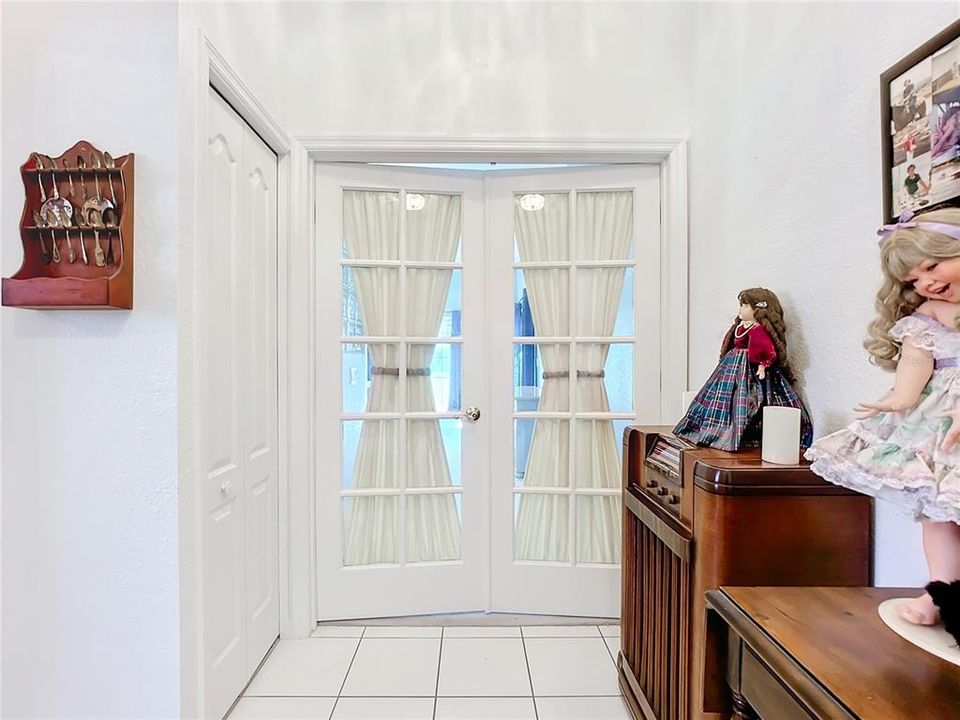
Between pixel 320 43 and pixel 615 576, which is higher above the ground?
pixel 320 43

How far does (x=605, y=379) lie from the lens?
257 centimetres

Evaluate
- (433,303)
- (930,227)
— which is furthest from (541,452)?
(930,227)

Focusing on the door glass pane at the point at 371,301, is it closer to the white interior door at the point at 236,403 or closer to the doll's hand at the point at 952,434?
the white interior door at the point at 236,403

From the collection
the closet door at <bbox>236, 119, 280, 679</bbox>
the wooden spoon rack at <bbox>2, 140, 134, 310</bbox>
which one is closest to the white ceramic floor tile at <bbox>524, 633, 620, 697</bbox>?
the closet door at <bbox>236, 119, 280, 679</bbox>

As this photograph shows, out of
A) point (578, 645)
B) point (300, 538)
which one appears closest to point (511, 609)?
point (578, 645)

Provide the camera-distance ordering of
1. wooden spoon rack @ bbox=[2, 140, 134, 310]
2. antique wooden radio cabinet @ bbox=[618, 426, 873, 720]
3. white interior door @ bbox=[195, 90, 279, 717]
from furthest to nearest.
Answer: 1. white interior door @ bbox=[195, 90, 279, 717]
2. wooden spoon rack @ bbox=[2, 140, 134, 310]
3. antique wooden radio cabinet @ bbox=[618, 426, 873, 720]

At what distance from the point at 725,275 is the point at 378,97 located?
65.2 inches

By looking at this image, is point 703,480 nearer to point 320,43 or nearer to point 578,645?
point 578,645

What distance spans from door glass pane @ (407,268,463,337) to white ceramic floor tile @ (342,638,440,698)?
1.38m

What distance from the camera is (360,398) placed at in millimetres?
2555

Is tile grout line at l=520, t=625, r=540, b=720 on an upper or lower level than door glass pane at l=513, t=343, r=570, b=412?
lower

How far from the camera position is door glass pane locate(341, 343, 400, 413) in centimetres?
254

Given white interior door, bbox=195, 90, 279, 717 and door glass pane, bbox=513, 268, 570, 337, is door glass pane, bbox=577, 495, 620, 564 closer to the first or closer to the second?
door glass pane, bbox=513, 268, 570, 337

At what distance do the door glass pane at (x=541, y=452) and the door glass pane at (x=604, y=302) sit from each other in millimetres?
479
